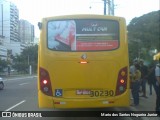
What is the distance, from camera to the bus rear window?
33.4ft

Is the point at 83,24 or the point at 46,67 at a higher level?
the point at 83,24

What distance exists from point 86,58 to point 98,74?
20.7 inches

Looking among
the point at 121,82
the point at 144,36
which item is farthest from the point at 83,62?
the point at 144,36

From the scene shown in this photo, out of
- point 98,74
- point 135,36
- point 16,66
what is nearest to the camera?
point 98,74

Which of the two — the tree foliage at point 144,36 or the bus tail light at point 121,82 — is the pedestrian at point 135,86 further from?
the tree foliage at point 144,36

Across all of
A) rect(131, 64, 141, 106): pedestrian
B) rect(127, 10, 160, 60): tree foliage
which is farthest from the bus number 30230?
rect(127, 10, 160, 60): tree foliage

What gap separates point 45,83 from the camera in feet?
33.2

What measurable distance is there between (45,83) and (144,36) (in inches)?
1094

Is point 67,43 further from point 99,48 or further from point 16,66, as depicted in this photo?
point 16,66

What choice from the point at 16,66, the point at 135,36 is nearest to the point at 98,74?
the point at 135,36

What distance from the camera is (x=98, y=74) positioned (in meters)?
10.1

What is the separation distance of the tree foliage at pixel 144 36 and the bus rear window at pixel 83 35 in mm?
18912

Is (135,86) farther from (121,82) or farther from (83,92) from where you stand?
(83,92)

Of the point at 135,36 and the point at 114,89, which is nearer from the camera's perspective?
the point at 114,89
